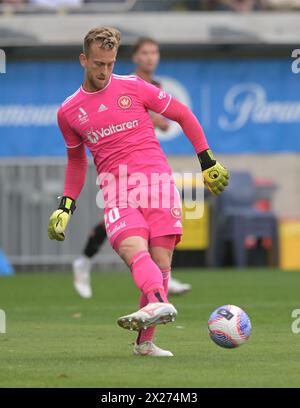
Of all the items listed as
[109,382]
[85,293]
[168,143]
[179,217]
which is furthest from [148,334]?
[168,143]

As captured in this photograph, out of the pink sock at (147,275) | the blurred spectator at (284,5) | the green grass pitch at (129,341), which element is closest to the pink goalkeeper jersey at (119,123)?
the pink sock at (147,275)

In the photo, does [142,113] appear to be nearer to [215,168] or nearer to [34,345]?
[215,168]

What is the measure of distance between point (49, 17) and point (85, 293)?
391 inches

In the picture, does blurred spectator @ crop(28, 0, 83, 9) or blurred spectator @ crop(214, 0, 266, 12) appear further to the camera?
blurred spectator @ crop(28, 0, 83, 9)

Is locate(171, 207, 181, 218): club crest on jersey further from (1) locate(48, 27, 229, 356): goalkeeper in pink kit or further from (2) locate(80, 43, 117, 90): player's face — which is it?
(2) locate(80, 43, 117, 90): player's face

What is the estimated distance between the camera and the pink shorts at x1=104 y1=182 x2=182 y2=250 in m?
8.64

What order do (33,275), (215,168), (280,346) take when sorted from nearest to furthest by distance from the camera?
(215,168) < (280,346) < (33,275)

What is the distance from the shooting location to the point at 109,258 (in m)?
21.0

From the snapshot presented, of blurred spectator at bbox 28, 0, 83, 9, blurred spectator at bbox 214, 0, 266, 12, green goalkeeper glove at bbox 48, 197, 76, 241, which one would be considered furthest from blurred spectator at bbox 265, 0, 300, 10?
green goalkeeper glove at bbox 48, 197, 76, 241

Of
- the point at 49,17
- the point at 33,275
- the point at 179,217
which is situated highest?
the point at 49,17

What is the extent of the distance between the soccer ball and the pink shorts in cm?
65

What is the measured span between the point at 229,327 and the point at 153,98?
68.1 inches

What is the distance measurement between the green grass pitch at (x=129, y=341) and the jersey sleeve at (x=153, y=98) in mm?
1793

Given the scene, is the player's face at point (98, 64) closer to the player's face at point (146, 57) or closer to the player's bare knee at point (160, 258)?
the player's bare knee at point (160, 258)
